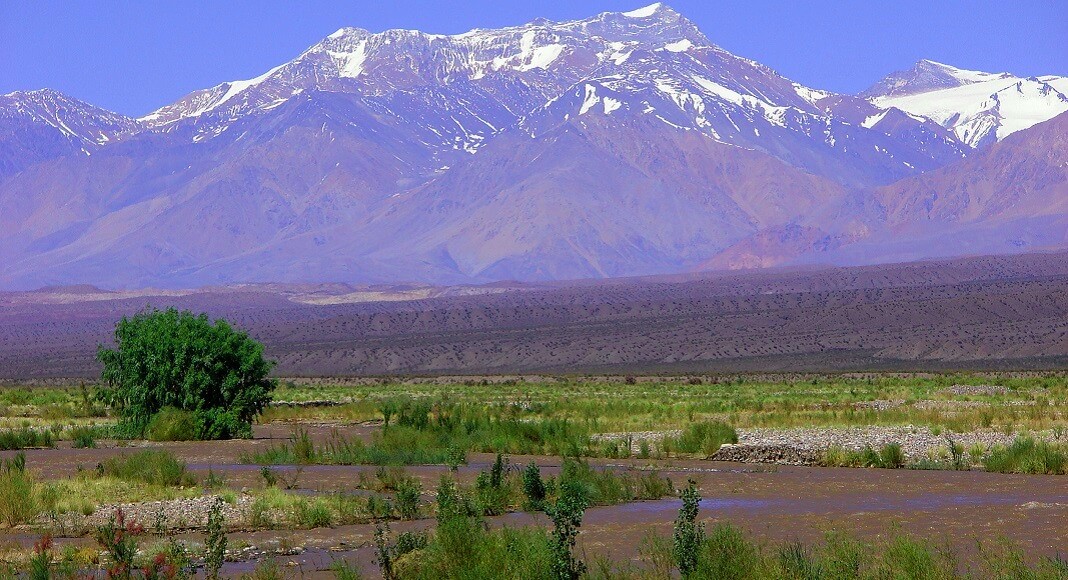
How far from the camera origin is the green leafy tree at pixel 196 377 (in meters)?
42.4

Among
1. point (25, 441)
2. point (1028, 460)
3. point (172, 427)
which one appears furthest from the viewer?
point (172, 427)

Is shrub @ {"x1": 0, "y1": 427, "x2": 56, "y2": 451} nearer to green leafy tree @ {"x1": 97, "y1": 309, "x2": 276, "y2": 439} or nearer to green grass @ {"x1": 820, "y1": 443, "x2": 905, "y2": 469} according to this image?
green leafy tree @ {"x1": 97, "y1": 309, "x2": 276, "y2": 439}

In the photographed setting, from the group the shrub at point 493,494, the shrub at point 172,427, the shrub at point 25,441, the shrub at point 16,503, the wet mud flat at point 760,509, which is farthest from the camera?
the shrub at point 172,427

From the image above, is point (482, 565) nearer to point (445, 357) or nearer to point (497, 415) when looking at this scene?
point (497, 415)

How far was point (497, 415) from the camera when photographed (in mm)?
44812

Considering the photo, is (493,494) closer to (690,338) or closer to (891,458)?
(891,458)

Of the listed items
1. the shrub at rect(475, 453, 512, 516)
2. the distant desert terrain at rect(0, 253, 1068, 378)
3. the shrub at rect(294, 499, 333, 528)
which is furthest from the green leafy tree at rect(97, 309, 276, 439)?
the distant desert terrain at rect(0, 253, 1068, 378)

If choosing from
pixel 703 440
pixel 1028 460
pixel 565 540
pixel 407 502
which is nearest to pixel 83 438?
pixel 703 440

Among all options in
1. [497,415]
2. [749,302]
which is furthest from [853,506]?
[749,302]

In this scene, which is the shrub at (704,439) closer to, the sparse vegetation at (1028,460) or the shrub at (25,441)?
the sparse vegetation at (1028,460)

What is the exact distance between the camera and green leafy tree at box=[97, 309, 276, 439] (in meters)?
42.4

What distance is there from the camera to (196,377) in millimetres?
42625

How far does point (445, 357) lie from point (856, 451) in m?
87.6

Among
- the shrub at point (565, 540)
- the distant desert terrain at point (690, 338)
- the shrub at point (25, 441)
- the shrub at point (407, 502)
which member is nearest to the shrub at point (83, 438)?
the shrub at point (25, 441)
